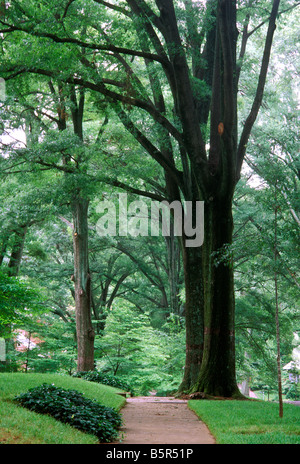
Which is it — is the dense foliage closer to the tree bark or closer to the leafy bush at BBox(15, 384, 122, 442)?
the tree bark

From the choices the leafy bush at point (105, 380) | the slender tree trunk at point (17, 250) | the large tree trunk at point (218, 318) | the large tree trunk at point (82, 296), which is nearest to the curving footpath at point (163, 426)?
the large tree trunk at point (218, 318)

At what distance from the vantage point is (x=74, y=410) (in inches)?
255

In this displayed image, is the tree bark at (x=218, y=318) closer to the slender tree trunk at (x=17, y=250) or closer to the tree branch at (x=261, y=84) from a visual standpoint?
the tree branch at (x=261, y=84)

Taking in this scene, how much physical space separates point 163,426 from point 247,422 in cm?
134

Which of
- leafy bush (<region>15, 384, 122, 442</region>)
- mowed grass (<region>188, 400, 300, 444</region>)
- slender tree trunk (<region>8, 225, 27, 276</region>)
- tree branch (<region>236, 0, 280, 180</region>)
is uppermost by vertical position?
tree branch (<region>236, 0, 280, 180</region>)

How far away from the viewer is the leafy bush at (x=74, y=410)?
6.11m

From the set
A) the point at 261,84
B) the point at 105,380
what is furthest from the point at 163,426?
the point at 261,84

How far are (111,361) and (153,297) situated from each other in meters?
9.52

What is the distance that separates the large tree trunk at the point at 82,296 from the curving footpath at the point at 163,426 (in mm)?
6011

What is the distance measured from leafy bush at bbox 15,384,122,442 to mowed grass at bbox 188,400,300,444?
147 centimetres

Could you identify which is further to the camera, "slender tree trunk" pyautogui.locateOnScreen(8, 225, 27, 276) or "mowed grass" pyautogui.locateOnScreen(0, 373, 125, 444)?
"slender tree trunk" pyautogui.locateOnScreen(8, 225, 27, 276)

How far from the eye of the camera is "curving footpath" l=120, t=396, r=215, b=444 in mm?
6148

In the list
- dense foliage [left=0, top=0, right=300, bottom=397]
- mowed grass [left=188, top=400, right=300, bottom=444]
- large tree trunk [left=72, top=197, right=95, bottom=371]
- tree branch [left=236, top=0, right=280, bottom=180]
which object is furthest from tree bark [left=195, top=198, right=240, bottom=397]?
large tree trunk [left=72, top=197, right=95, bottom=371]

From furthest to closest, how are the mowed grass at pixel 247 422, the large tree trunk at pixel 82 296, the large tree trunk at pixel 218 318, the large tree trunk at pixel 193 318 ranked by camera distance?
the large tree trunk at pixel 82 296 → the large tree trunk at pixel 193 318 → the large tree trunk at pixel 218 318 → the mowed grass at pixel 247 422
